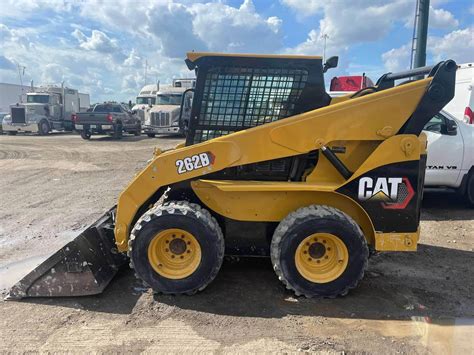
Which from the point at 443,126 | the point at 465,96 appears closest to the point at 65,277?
the point at 443,126

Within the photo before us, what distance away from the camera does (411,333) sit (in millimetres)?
3434

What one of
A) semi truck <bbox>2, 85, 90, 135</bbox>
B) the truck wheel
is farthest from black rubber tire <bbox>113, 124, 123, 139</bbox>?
the truck wheel

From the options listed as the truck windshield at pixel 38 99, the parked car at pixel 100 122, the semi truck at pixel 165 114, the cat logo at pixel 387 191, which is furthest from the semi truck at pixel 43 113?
the cat logo at pixel 387 191

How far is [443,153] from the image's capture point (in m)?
7.09

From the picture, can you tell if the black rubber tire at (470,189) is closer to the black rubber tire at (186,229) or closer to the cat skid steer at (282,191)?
the cat skid steer at (282,191)

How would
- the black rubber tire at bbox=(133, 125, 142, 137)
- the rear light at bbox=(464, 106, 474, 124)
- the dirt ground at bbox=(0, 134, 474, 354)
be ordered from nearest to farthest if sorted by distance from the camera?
the dirt ground at bbox=(0, 134, 474, 354) < the rear light at bbox=(464, 106, 474, 124) < the black rubber tire at bbox=(133, 125, 142, 137)

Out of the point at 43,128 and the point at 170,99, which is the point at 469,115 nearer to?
the point at 170,99

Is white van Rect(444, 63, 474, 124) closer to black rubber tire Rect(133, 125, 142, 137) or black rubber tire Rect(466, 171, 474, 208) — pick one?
black rubber tire Rect(466, 171, 474, 208)

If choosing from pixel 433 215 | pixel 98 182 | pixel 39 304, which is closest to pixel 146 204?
pixel 39 304

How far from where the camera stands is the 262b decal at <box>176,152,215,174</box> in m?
4.00

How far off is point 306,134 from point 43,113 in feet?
86.5

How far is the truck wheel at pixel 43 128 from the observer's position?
2612 cm

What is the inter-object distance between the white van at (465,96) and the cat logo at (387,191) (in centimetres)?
587

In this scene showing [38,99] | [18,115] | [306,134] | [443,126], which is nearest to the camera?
[306,134]
